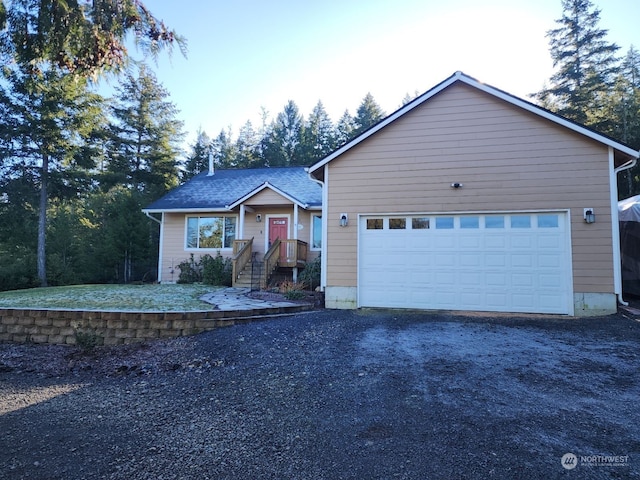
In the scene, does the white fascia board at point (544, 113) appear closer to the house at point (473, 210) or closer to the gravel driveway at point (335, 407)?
the house at point (473, 210)

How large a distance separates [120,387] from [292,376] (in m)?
2.27

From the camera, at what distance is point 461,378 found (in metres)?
4.08

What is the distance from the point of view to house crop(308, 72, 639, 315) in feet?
24.5

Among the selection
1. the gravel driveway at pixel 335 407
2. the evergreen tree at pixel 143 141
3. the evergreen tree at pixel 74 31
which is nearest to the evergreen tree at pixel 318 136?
the evergreen tree at pixel 143 141

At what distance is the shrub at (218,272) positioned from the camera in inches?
513

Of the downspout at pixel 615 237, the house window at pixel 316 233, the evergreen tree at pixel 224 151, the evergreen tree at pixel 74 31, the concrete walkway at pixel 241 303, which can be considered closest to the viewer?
the evergreen tree at pixel 74 31

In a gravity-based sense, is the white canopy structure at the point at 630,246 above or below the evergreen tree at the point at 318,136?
below

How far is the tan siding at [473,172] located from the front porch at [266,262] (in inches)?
146

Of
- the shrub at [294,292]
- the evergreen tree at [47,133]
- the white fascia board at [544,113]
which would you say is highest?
the evergreen tree at [47,133]

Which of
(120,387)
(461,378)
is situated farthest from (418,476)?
(120,387)

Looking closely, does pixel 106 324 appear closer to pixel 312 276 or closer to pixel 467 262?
pixel 312 276

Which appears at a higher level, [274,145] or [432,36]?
[274,145]

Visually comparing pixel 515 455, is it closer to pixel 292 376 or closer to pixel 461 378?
pixel 461 378

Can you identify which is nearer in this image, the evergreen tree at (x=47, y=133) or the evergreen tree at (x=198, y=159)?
the evergreen tree at (x=47, y=133)
